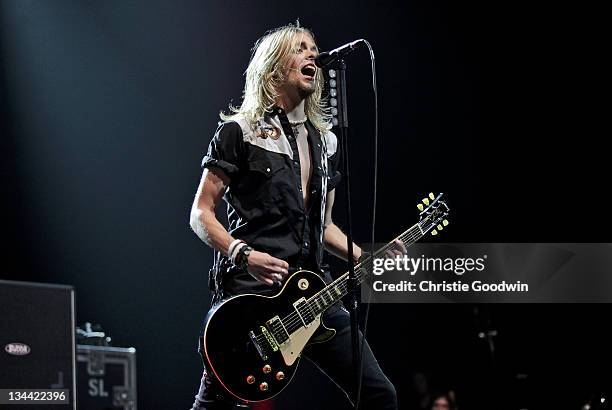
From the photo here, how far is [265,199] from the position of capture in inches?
136

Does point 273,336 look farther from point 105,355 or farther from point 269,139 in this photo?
point 105,355

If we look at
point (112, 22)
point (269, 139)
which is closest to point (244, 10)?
point (112, 22)

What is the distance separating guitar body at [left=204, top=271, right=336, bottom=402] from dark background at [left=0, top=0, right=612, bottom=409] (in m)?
3.90

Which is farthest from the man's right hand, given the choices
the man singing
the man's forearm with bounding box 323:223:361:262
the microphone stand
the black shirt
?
the man's forearm with bounding box 323:223:361:262

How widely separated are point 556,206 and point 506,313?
953 mm

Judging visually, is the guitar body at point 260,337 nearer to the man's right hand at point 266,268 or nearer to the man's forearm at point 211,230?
the man's right hand at point 266,268

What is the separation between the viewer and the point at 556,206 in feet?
23.7

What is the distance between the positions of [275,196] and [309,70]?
565mm

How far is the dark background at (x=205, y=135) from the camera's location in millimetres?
7098

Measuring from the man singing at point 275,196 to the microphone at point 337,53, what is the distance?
422 millimetres

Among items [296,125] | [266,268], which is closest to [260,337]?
[266,268]

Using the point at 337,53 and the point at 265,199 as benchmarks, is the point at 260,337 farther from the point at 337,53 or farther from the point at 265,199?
the point at 337,53

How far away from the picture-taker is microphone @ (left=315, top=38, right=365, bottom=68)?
3.12 m

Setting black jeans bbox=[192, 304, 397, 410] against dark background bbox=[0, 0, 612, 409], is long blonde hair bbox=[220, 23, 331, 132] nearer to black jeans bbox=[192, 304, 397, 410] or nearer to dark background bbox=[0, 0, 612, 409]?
black jeans bbox=[192, 304, 397, 410]
